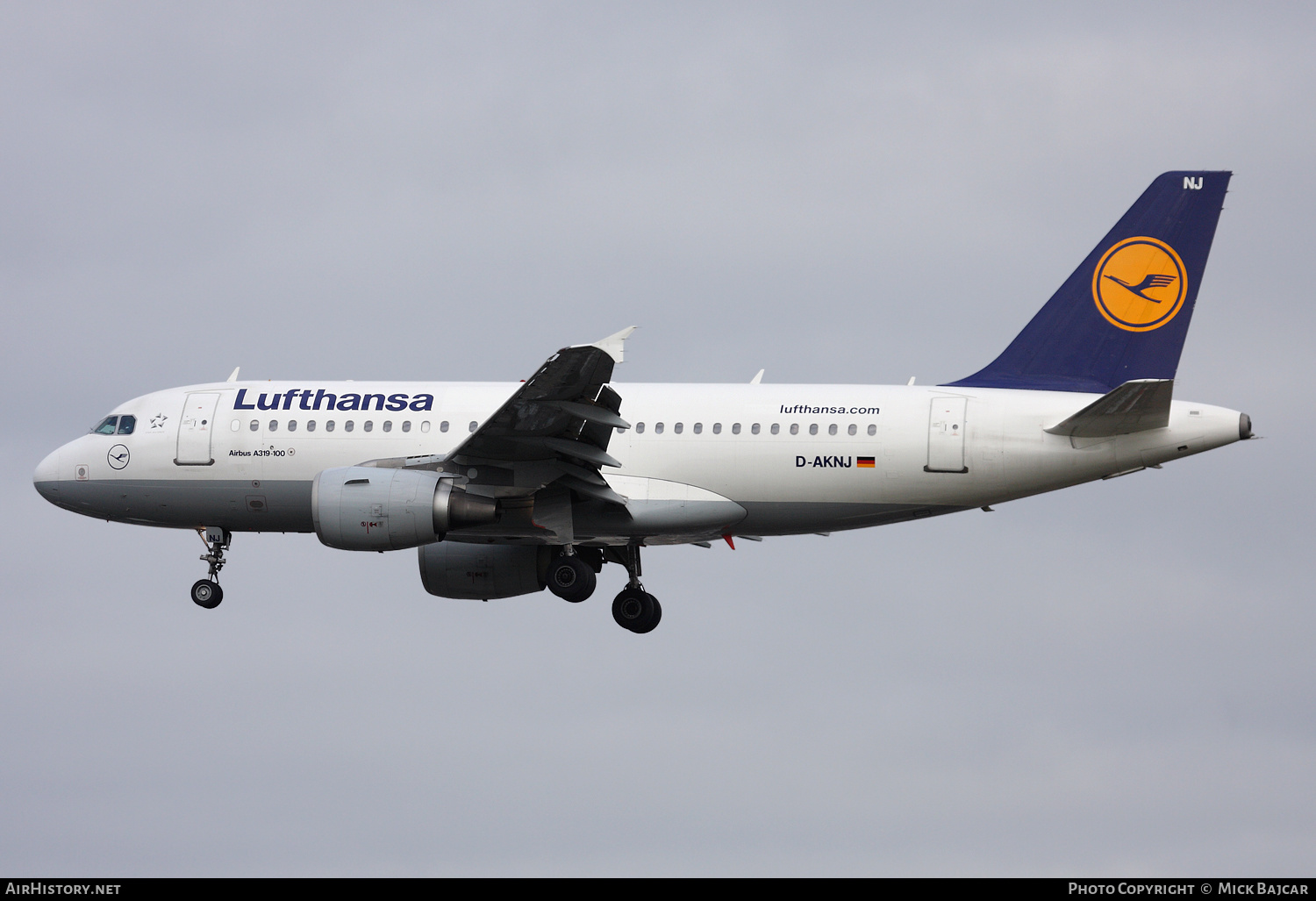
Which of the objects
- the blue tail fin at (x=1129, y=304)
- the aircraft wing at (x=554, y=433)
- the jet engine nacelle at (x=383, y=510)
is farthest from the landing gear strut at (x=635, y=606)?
the blue tail fin at (x=1129, y=304)

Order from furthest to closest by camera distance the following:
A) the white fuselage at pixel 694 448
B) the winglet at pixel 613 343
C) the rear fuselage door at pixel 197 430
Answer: the rear fuselage door at pixel 197 430, the white fuselage at pixel 694 448, the winglet at pixel 613 343

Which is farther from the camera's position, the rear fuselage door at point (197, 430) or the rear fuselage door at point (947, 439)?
the rear fuselage door at point (197, 430)

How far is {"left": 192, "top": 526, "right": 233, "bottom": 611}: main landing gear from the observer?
38000mm

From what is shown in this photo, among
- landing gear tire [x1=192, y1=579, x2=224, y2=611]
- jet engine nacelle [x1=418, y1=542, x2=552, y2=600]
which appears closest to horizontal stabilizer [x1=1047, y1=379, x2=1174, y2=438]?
jet engine nacelle [x1=418, y1=542, x2=552, y2=600]

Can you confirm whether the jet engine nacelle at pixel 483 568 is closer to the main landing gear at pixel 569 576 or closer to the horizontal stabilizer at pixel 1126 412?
the main landing gear at pixel 569 576

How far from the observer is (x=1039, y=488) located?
3419cm

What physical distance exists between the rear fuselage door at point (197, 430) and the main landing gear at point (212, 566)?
1750 mm

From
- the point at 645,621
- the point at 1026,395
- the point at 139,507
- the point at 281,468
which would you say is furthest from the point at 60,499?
the point at 1026,395

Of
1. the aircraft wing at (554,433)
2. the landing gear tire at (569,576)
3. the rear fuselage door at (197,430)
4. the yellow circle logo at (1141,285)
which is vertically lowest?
the landing gear tire at (569,576)

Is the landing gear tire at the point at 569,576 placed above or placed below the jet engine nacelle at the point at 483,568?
below

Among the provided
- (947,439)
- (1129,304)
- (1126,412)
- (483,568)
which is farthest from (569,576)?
(1129,304)

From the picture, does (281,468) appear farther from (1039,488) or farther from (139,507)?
(1039,488)

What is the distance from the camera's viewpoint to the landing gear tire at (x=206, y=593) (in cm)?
3853

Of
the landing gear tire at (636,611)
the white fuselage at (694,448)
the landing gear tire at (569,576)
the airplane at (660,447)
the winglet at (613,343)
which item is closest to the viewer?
the winglet at (613,343)
